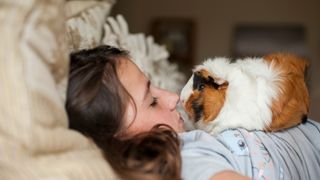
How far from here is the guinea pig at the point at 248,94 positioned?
0.79 m

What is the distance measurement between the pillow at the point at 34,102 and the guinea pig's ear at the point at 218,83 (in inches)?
12.7

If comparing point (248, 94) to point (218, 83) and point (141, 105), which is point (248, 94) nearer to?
point (218, 83)

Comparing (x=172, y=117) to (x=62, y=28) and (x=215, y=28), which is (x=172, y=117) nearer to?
(x=62, y=28)

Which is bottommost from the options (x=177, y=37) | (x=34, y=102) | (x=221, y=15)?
(x=177, y=37)

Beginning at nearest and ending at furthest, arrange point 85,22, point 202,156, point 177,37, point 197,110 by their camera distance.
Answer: point 202,156
point 197,110
point 85,22
point 177,37

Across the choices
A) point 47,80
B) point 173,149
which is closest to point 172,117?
point 173,149

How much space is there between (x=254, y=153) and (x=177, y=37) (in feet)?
8.15

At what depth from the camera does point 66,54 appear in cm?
61

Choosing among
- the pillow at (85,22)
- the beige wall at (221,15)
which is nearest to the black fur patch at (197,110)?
the pillow at (85,22)

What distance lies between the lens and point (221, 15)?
303 cm

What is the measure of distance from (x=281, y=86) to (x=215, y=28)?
2.27 m

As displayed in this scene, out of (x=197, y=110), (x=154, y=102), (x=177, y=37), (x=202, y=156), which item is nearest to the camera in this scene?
(x=202, y=156)

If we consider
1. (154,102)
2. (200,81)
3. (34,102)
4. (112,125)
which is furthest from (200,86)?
(34,102)

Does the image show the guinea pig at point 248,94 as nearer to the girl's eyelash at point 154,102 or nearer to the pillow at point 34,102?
the girl's eyelash at point 154,102
